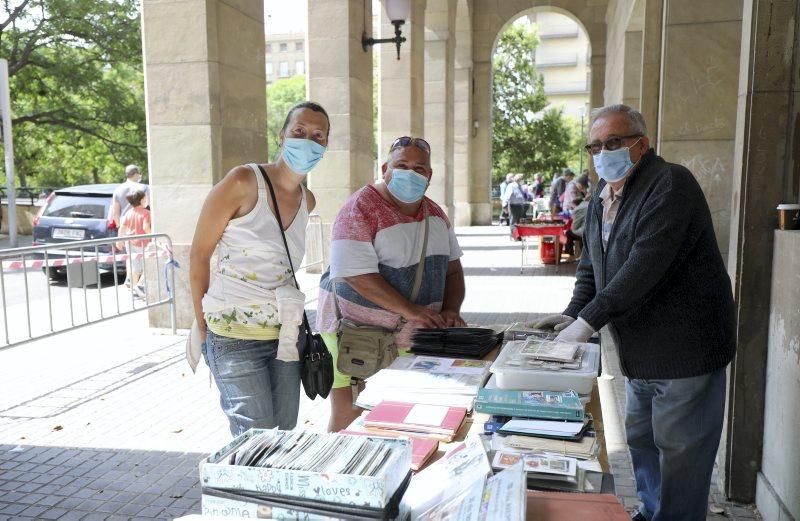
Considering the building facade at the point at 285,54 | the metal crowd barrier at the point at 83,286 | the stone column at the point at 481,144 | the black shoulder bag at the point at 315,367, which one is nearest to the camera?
the black shoulder bag at the point at 315,367

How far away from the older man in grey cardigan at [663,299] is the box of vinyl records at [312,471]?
1.26 metres

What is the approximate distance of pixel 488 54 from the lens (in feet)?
82.4

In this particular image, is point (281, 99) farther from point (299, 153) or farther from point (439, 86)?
point (299, 153)

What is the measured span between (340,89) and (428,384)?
976cm

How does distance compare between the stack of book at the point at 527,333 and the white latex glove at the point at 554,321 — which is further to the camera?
the white latex glove at the point at 554,321

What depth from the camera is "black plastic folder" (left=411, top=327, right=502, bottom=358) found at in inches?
113

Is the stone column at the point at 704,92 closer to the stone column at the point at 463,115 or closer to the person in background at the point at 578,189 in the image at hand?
the person in background at the point at 578,189

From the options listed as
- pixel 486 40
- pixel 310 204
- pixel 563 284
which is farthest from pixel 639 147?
pixel 486 40

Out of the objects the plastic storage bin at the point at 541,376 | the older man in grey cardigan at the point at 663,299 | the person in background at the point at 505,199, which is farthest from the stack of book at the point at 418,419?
the person in background at the point at 505,199

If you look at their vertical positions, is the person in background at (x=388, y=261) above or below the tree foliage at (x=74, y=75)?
below

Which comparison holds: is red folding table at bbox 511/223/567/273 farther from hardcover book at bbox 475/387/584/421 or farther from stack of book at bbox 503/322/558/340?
hardcover book at bbox 475/387/584/421

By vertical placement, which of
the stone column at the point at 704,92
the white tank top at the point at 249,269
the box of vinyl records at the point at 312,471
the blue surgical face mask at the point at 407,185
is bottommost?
the box of vinyl records at the point at 312,471

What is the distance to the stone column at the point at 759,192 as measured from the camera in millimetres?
3592

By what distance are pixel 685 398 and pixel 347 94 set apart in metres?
9.47
